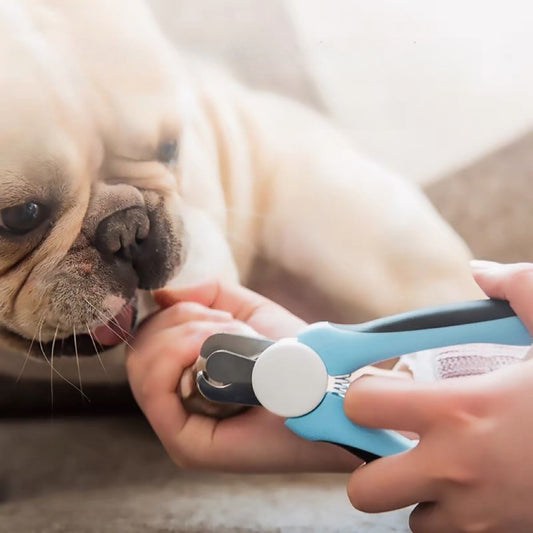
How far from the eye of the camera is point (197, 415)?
618 mm

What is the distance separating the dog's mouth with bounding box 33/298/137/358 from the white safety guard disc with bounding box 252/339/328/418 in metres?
0.22

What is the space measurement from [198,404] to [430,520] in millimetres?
228

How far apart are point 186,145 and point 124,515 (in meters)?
0.36

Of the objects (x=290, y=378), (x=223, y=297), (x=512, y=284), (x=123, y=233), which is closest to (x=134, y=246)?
(x=123, y=233)

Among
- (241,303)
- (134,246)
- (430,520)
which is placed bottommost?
(430,520)

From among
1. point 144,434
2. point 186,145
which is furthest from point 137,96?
point 144,434

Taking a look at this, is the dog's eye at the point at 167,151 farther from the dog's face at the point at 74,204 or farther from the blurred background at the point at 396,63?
the blurred background at the point at 396,63

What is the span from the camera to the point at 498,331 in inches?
19.0

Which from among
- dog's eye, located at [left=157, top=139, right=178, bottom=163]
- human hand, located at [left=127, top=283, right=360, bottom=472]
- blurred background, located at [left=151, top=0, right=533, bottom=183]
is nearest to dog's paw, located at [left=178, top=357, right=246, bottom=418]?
human hand, located at [left=127, top=283, right=360, bottom=472]

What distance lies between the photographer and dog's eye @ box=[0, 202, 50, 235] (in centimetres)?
58

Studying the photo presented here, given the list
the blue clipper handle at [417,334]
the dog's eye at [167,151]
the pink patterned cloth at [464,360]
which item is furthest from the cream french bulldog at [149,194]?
the blue clipper handle at [417,334]

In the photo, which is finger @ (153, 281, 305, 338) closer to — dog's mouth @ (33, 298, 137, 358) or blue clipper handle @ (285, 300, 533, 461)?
dog's mouth @ (33, 298, 137, 358)

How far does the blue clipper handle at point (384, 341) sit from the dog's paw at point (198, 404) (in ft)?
0.39

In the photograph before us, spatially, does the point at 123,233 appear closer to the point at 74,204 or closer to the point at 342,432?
the point at 74,204
